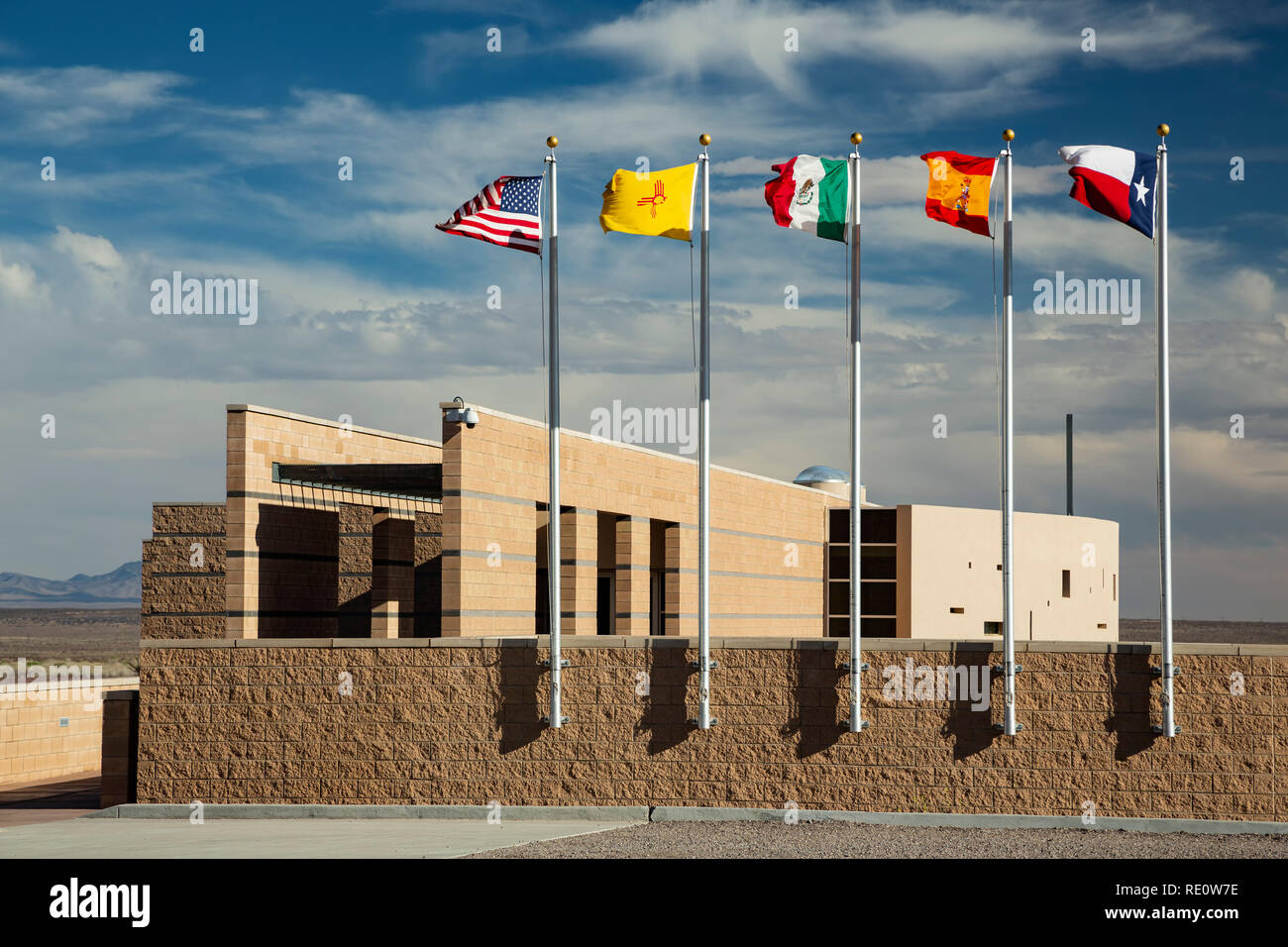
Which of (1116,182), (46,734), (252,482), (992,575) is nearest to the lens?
(1116,182)

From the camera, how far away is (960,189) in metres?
18.3

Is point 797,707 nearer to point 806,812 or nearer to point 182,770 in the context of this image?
point 806,812

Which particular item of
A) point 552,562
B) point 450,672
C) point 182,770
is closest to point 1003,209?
point 552,562

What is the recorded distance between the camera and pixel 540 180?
19031 millimetres

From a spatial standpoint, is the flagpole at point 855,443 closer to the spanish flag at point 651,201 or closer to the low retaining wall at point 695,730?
the low retaining wall at point 695,730

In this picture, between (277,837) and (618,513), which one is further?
(618,513)

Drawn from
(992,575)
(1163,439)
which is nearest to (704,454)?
(1163,439)

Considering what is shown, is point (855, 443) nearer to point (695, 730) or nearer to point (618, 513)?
point (695, 730)

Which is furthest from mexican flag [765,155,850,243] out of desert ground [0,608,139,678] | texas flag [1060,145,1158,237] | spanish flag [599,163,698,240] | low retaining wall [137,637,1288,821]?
desert ground [0,608,139,678]

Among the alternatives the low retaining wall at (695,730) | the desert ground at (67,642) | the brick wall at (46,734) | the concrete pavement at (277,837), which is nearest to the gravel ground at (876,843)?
the low retaining wall at (695,730)

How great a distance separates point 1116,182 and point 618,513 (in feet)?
42.4
